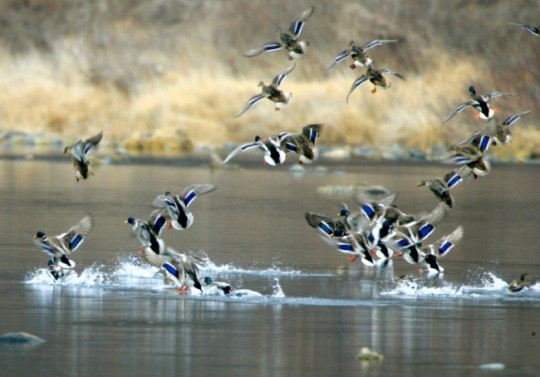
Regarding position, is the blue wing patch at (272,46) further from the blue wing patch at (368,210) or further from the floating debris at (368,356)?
the floating debris at (368,356)

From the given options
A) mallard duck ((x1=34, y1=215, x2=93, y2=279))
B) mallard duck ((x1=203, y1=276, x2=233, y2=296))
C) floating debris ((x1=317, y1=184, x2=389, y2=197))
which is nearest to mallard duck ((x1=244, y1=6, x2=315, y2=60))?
mallard duck ((x1=34, y1=215, x2=93, y2=279))

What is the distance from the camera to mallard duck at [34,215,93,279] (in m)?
16.8

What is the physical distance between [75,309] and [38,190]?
18.1m

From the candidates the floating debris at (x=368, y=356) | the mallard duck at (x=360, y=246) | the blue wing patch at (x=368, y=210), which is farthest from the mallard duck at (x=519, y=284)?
the floating debris at (x=368, y=356)

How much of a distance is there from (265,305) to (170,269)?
1.09m

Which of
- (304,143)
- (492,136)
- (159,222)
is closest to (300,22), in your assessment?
(304,143)

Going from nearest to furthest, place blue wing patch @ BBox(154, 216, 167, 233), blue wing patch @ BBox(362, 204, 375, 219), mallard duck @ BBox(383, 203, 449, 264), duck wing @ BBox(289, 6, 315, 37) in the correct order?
blue wing patch @ BBox(154, 216, 167, 233)
mallard duck @ BBox(383, 203, 449, 264)
blue wing patch @ BBox(362, 204, 375, 219)
duck wing @ BBox(289, 6, 315, 37)

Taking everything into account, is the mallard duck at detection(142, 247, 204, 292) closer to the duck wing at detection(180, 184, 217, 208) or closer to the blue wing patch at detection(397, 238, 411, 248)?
the duck wing at detection(180, 184, 217, 208)

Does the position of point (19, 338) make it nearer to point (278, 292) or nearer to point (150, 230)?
point (150, 230)

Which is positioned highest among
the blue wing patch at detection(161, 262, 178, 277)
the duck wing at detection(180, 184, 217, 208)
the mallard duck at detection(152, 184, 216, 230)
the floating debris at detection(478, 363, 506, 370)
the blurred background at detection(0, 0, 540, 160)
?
the blurred background at detection(0, 0, 540, 160)

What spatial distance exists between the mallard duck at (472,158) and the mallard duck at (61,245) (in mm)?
4254

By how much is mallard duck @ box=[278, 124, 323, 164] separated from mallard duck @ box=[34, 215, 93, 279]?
8.02 feet

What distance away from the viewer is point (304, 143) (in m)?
16.8

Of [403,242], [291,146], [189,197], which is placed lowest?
[403,242]
